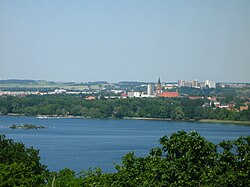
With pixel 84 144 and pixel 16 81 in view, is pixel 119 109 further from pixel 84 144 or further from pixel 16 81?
pixel 16 81

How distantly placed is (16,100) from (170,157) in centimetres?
4335

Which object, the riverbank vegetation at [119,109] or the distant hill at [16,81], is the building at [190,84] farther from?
the riverbank vegetation at [119,109]

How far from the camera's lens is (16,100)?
50.2m

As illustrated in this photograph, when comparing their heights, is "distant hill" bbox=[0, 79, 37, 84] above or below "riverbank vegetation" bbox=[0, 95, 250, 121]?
above

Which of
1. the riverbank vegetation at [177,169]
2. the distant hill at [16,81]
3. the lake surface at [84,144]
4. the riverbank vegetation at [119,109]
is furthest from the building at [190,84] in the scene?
the riverbank vegetation at [177,169]

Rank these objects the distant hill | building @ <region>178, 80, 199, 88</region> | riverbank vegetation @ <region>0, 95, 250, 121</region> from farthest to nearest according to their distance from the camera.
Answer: the distant hill → building @ <region>178, 80, 199, 88</region> → riverbank vegetation @ <region>0, 95, 250, 121</region>

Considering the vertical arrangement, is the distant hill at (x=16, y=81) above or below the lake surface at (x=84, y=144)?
above

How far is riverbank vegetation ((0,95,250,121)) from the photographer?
43656mm

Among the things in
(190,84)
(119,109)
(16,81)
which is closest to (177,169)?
(119,109)

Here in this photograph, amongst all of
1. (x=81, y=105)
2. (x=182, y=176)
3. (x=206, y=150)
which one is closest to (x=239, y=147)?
(x=206, y=150)

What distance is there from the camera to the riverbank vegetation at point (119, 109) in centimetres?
4366

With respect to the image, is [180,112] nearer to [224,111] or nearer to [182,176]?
[224,111]

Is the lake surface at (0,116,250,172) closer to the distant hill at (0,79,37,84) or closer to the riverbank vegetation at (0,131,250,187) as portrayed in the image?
the riverbank vegetation at (0,131,250,187)

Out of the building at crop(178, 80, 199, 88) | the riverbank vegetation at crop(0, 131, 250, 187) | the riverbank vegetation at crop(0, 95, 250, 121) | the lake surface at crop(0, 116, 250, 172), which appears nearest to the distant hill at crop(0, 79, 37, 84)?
the building at crop(178, 80, 199, 88)
